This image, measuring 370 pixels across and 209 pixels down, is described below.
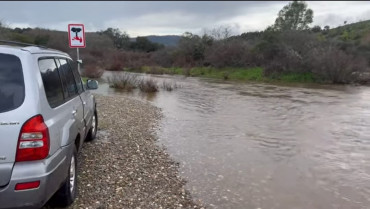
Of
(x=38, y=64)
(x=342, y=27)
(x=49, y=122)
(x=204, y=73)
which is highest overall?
(x=342, y=27)

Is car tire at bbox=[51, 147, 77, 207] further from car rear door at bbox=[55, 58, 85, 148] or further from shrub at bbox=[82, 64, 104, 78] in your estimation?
shrub at bbox=[82, 64, 104, 78]

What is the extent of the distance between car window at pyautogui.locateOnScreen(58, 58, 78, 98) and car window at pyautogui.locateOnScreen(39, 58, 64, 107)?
333 mm

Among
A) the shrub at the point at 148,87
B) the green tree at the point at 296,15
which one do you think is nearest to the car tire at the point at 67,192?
A: the shrub at the point at 148,87

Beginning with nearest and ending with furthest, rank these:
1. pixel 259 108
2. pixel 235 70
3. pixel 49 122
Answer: pixel 49 122, pixel 259 108, pixel 235 70

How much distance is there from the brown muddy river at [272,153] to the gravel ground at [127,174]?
35 cm

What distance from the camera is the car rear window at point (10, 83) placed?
325cm

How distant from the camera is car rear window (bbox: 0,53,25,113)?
10.7ft

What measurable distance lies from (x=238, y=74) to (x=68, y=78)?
29.8m

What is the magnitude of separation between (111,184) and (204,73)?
32.8 m

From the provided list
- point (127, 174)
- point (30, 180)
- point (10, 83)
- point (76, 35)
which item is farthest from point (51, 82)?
point (76, 35)

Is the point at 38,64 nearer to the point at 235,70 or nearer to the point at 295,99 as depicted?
the point at 295,99

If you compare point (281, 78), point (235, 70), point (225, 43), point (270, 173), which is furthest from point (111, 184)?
point (225, 43)

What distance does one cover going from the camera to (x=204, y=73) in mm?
37688

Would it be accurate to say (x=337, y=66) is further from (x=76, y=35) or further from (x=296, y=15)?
(x=296, y=15)
